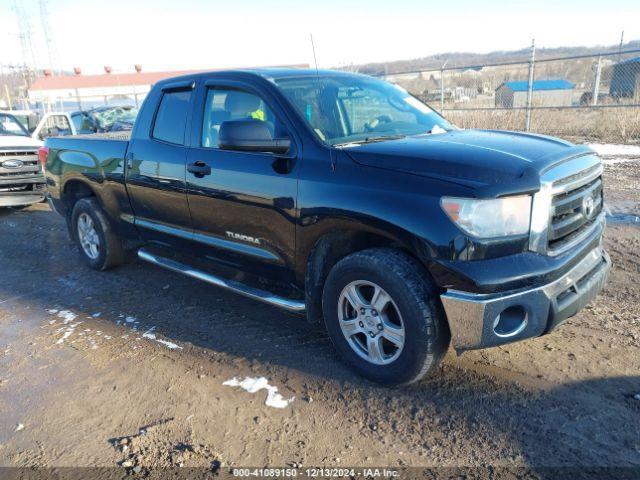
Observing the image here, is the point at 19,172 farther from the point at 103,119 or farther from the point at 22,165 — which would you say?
the point at 103,119

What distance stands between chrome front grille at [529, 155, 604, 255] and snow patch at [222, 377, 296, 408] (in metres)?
1.70

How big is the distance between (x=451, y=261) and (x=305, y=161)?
46.9 inches

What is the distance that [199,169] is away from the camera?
406 centimetres

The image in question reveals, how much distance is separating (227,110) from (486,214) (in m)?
2.28

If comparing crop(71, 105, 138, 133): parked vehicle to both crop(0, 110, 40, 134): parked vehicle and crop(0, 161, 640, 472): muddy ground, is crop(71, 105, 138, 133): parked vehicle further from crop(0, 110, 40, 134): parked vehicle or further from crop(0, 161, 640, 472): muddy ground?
crop(0, 161, 640, 472): muddy ground

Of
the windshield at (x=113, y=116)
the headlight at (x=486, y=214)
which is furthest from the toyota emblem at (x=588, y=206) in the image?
the windshield at (x=113, y=116)

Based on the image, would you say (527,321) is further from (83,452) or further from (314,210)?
(83,452)

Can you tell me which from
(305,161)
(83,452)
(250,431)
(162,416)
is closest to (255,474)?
(250,431)

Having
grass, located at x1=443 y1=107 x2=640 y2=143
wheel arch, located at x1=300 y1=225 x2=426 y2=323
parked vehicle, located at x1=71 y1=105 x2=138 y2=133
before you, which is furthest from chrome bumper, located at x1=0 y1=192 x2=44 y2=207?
grass, located at x1=443 y1=107 x2=640 y2=143

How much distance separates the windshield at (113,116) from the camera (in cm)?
1403

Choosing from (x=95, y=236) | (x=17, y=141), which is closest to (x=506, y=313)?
(x=95, y=236)

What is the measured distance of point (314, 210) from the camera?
331cm

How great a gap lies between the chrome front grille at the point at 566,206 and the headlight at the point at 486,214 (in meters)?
0.11

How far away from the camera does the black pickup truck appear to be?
276 centimetres
